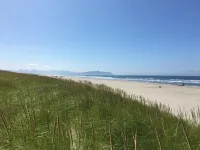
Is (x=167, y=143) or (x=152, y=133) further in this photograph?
(x=152, y=133)

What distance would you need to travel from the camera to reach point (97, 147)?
2875 mm

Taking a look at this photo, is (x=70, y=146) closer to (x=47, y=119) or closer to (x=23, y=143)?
(x=23, y=143)

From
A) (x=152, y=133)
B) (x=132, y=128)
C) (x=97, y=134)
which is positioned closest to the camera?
(x=97, y=134)

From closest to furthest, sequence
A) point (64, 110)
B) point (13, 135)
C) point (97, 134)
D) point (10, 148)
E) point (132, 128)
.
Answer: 1. point (10, 148)
2. point (13, 135)
3. point (97, 134)
4. point (132, 128)
5. point (64, 110)

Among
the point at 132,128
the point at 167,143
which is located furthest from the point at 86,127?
the point at 167,143

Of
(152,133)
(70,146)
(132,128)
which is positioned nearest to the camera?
(70,146)

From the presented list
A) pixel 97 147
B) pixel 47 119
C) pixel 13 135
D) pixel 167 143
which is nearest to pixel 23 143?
pixel 13 135

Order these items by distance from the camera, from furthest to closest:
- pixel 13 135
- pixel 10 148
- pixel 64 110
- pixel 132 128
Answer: pixel 64 110
pixel 132 128
pixel 13 135
pixel 10 148

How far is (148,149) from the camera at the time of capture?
10.3 ft

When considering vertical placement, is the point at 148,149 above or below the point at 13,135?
below

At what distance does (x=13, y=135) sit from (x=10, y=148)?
0.47 metres

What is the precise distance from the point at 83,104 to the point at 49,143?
3541mm

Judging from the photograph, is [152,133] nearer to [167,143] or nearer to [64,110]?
[167,143]

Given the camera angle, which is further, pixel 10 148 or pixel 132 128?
pixel 132 128
